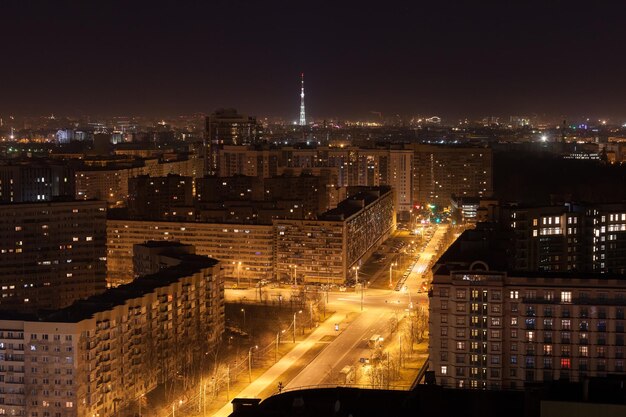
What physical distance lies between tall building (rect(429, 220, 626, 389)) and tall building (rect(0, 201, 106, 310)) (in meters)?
10.8

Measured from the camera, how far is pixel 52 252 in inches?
897

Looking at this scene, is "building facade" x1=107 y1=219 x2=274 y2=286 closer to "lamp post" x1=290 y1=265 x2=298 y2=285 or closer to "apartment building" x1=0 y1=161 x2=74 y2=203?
"lamp post" x1=290 y1=265 x2=298 y2=285

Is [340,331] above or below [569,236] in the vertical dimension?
below

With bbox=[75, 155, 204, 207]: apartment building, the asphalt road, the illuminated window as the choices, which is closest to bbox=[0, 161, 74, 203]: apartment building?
bbox=[75, 155, 204, 207]: apartment building

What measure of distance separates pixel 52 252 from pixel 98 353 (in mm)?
9644

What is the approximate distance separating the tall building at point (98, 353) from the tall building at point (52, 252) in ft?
21.7

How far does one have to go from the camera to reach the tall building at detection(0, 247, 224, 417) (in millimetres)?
13109

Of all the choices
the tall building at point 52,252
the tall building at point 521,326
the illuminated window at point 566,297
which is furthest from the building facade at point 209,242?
the illuminated window at point 566,297

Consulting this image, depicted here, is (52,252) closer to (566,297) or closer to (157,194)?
(157,194)

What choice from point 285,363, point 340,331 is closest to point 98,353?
point 285,363

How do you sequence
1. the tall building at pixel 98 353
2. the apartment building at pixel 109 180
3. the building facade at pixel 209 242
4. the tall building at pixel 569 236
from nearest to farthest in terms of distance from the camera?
the tall building at pixel 98 353 < the tall building at pixel 569 236 < the building facade at pixel 209 242 < the apartment building at pixel 109 180

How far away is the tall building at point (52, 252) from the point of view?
2227cm

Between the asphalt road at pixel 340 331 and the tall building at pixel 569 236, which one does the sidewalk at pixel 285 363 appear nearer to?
the asphalt road at pixel 340 331

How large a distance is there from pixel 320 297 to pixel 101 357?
330 inches
